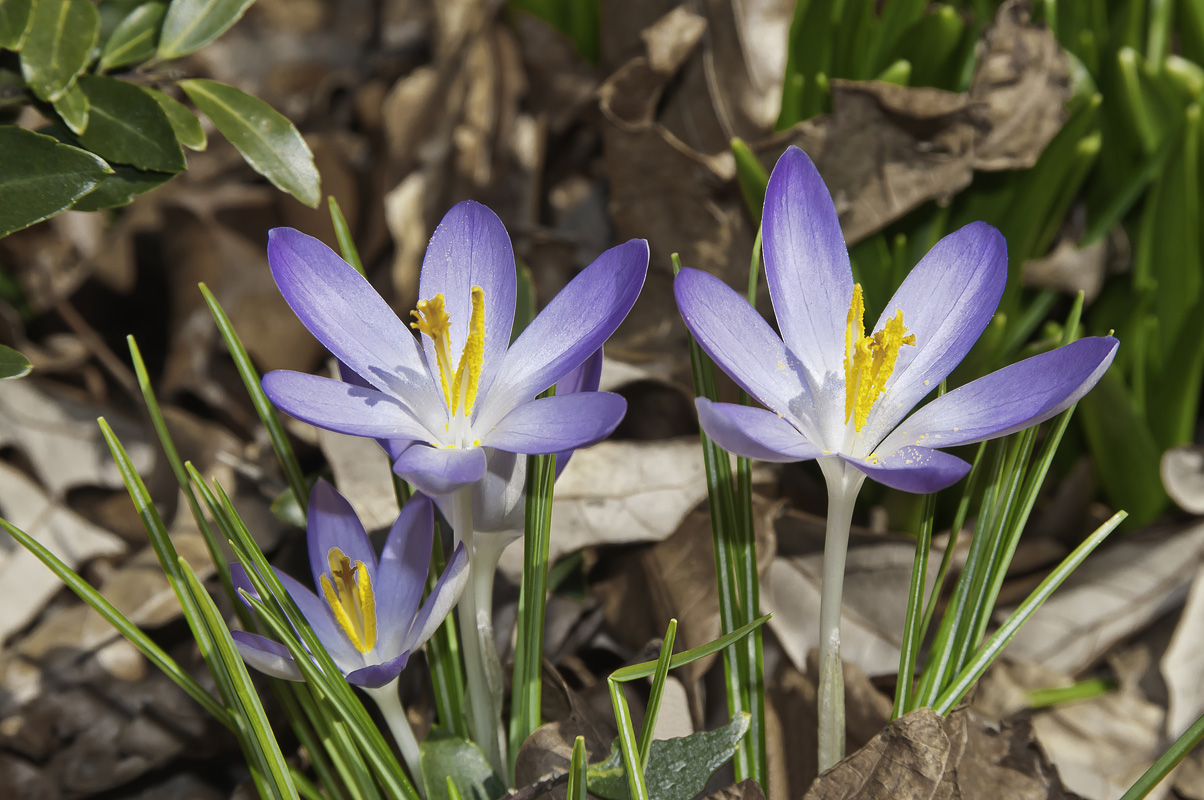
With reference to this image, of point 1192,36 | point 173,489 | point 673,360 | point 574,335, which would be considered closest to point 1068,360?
point 574,335

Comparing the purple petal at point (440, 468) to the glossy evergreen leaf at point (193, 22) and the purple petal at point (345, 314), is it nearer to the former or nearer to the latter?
the purple petal at point (345, 314)

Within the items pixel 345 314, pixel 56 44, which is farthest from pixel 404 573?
pixel 56 44

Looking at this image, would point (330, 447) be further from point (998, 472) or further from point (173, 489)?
point (998, 472)

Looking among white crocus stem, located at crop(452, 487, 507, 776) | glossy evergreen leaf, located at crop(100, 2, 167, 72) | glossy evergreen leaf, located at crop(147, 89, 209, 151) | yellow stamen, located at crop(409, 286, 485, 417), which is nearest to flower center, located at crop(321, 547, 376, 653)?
white crocus stem, located at crop(452, 487, 507, 776)

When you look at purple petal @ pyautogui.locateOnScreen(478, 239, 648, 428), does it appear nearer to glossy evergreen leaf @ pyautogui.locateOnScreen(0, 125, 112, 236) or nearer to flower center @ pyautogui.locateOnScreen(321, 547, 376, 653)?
flower center @ pyautogui.locateOnScreen(321, 547, 376, 653)

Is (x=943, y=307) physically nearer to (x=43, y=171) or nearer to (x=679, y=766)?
(x=679, y=766)

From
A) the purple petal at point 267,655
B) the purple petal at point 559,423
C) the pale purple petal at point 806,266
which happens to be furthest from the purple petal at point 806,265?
the purple petal at point 267,655
